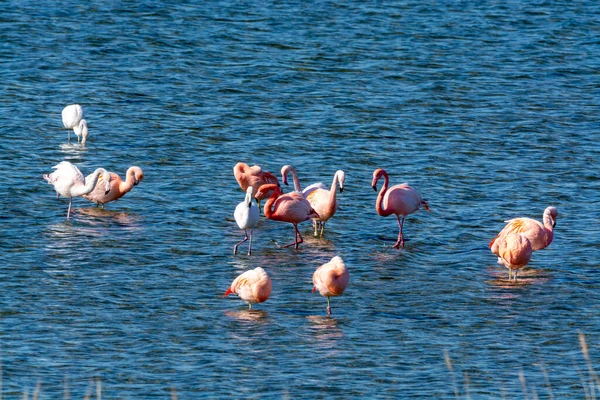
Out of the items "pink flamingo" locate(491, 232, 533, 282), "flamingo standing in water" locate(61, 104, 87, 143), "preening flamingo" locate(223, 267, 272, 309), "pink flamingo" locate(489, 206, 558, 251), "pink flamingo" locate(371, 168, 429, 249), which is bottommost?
"preening flamingo" locate(223, 267, 272, 309)

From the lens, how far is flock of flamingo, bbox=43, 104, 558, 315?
43.5 feet

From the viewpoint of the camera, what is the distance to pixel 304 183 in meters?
19.1

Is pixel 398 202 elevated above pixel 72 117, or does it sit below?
below

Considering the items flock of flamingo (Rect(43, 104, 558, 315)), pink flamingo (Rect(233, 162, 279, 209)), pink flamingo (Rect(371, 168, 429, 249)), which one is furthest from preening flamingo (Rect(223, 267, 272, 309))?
pink flamingo (Rect(233, 162, 279, 209))

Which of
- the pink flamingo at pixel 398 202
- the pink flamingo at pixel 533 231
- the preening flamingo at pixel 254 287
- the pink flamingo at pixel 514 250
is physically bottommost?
the preening flamingo at pixel 254 287

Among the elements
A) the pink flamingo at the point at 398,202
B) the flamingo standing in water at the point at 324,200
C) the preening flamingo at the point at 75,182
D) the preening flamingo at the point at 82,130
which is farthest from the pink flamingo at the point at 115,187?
the pink flamingo at the point at 398,202

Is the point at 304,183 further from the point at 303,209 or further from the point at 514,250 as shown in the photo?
the point at 514,250

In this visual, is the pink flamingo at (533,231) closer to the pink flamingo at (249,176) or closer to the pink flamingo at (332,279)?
the pink flamingo at (332,279)

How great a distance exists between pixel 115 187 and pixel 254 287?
5.02 m

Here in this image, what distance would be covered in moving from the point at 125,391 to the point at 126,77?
15.2 m

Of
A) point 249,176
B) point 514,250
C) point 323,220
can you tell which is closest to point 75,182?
point 249,176

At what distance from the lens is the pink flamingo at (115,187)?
57.1 ft

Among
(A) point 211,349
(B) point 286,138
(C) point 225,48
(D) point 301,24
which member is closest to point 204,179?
(B) point 286,138

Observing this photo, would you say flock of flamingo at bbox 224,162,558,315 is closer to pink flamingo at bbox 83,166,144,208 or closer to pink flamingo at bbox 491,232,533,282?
pink flamingo at bbox 491,232,533,282
